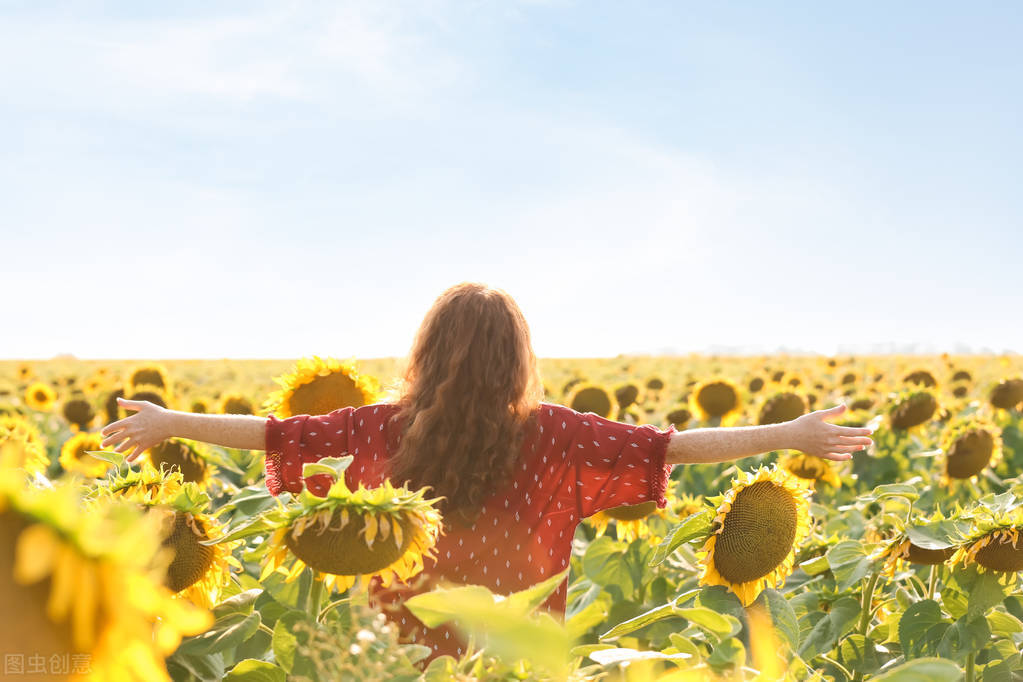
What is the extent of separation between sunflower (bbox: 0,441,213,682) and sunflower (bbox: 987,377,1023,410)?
10.9 m

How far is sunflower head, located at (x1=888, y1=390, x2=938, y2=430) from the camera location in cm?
834

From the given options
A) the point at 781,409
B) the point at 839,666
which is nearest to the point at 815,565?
the point at 839,666

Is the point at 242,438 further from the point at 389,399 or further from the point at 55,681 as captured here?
the point at 55,681

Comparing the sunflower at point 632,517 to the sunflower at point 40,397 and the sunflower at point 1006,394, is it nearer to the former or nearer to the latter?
the sunflower at point 1006,394

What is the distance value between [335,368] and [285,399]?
271 millimetres

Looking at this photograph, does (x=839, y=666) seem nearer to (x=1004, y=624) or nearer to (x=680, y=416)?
(x=1004, y=624)

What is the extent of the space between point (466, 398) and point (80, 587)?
225cm

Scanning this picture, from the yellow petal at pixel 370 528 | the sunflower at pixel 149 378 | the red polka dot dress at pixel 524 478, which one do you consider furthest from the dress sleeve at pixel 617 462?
the sunflower at pixel 149 378

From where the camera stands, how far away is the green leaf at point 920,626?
2986mm

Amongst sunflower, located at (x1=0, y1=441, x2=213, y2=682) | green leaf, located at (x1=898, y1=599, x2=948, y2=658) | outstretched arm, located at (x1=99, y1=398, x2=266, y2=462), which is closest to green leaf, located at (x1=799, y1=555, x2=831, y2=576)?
green leaf, located at (x1=898, y1=599, x2=948, y2=658)

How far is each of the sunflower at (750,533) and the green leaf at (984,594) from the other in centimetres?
59

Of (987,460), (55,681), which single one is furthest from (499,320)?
(987,460)

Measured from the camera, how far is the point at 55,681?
79cm

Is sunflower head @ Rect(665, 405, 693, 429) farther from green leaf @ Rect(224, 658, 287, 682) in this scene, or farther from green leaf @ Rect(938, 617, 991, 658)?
green leaf @ Rect(224, 658, 287, 682)
